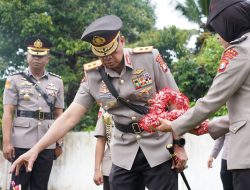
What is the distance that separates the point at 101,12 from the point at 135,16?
1.88 meters

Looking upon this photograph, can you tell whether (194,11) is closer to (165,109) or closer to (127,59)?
(127,59)

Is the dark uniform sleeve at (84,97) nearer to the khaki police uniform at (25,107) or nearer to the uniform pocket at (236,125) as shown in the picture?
the uniform pocket at (236,125)

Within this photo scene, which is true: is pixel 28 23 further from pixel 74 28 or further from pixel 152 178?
pixel 152 178

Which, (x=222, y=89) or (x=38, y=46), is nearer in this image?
(x=222, y=89)

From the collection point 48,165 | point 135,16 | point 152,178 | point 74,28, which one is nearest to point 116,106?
point 152,178

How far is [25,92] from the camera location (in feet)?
20.4

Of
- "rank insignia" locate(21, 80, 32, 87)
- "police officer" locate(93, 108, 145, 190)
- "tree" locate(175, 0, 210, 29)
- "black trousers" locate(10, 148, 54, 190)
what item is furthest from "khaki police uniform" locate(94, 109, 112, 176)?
"tree" locate(175, 0, 210, 29)

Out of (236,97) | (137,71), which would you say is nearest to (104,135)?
(137,71)

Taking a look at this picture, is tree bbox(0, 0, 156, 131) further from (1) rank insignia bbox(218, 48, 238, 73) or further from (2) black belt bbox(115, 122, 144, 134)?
(1) rank insignia bbox(218, 48, 238, 73)

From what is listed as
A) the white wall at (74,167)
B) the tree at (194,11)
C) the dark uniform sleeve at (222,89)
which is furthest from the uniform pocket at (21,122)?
the tree at (194,11)

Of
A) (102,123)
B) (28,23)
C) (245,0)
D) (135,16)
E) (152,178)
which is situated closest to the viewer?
(245,0)

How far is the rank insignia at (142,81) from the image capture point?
397 centimetres

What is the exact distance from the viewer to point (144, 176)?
158 inches

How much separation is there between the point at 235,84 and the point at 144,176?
1357mm
